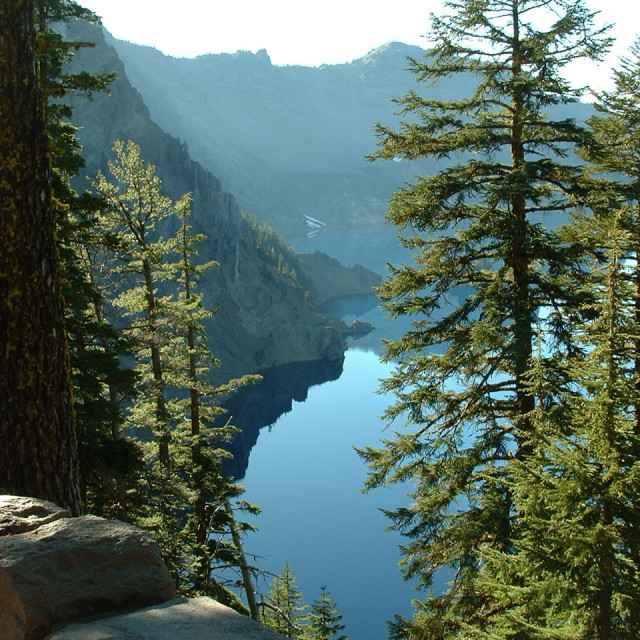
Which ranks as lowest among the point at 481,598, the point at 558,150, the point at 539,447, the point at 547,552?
the point at 481,598

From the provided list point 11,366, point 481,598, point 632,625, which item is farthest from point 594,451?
point 11,366

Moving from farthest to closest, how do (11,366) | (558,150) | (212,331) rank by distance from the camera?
(212,331), (558,150), (11,366)

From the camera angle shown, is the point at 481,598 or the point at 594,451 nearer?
the point at 594,451

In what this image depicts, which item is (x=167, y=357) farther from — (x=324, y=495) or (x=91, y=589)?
(x=324, y=495)

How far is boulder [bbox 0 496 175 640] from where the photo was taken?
367 cm

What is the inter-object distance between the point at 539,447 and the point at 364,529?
4634cm

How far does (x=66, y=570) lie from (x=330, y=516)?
5025 centimetres

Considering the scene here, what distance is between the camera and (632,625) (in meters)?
5.98

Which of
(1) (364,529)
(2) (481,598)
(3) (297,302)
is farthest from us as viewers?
(3) (297,302)

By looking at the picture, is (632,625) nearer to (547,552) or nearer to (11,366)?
(547,552)

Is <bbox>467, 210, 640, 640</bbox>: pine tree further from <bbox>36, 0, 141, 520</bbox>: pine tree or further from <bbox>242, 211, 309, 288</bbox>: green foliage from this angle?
<bbox>242, 211, 309, 288</bbox>: green foliage

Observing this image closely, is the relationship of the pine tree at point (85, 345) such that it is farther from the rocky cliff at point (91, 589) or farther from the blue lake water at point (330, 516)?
the blue lake water at point (330, 516)

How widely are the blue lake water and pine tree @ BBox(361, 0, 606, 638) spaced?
1829cm

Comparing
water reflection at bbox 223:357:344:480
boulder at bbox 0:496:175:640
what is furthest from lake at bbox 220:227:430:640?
boulder at bbox 0:496:175:640
